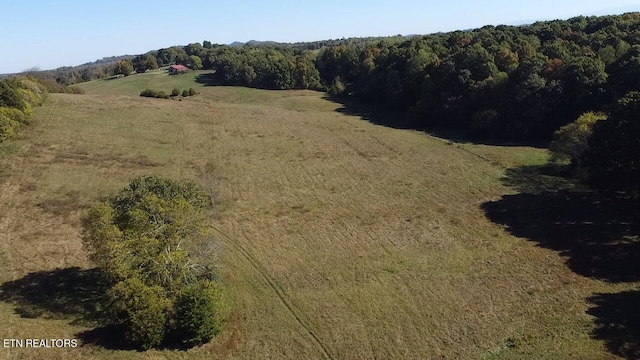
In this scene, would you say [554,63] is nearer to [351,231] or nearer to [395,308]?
[351,231]

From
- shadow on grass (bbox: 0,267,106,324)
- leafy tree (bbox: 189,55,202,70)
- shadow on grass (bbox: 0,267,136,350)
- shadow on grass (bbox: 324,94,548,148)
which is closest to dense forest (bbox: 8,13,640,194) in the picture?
shadow on grass (bbox: 324,94,548,148)

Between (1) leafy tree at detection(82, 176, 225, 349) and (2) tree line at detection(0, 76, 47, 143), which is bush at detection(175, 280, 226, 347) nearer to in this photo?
(1) leafy tree at detection(82, 176, 225, 349)

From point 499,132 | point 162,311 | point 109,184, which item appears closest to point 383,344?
point 162,311

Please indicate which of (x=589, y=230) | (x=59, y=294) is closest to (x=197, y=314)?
(x=59, y=294)

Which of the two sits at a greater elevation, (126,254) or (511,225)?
(126,254)

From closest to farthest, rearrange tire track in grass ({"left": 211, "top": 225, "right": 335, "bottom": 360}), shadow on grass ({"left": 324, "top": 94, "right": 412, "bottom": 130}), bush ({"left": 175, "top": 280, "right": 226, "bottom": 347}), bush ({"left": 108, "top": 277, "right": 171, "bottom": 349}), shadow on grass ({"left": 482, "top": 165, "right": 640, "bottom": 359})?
bush ({"left": 108, "top": 277, "right": 171, "bottom": 349}) < bush ({"left": 175, "top": 280, "right": 226, "bottom": 347}) < tire track in grass ({"left": 211, "top": 225, "right": 335, "bottom": 360}) < shadow on grass ({"left": 482, "top": 165, "right": 640, "bottom": 359}) < shadow on grass ({"left": 324, "top": 94, "right": 412, "bottom": 130})
